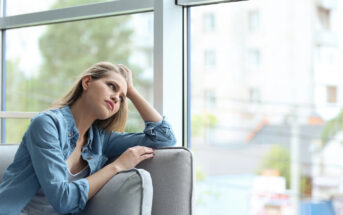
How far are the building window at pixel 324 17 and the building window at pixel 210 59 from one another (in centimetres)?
102

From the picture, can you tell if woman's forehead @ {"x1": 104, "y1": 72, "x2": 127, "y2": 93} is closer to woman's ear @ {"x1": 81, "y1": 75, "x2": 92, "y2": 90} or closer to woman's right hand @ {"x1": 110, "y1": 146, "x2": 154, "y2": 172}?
woman's ear @ {"x1": 81, "y1": 75, "x2": 92, "y2": 90}

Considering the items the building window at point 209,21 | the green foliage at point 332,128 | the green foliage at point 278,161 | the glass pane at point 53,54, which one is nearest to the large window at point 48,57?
the glass pane at point 53,54

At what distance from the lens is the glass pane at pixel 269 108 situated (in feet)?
9.61

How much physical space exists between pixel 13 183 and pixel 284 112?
2.76 meters

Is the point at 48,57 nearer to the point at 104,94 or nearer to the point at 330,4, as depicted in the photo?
the point at 104,94

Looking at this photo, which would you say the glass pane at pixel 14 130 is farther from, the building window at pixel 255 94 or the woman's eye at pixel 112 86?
the building window at pixel 255 94

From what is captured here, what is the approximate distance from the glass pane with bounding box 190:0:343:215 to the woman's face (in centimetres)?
116

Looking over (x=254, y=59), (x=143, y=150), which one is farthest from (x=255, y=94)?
(x=143, y=150)

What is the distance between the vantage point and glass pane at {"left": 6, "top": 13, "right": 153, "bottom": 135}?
273 cm

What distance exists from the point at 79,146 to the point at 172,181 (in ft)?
1.15

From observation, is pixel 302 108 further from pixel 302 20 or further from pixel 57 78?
pixel 57 78

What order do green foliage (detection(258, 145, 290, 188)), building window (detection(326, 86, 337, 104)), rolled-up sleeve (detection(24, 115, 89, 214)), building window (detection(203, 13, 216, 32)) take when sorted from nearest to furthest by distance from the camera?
1. rolled-up sleeve (detection(24, 115, 89, 214))
2. building window (detection(326, 86, 337, 104))
3. building window (detection(203, 13, 216, 32))
4. green foliage (detection(258, 145, 290, 188))

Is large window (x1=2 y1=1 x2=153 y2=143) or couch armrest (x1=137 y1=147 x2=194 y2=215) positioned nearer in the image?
couch armrest (x1=137 y1=147 x2=194 y2=215)

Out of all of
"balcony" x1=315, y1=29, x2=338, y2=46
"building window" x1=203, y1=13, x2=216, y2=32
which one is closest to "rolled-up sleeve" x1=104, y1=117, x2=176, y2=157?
"balcony" x1=315, y1=29, x2=338, y2=46
